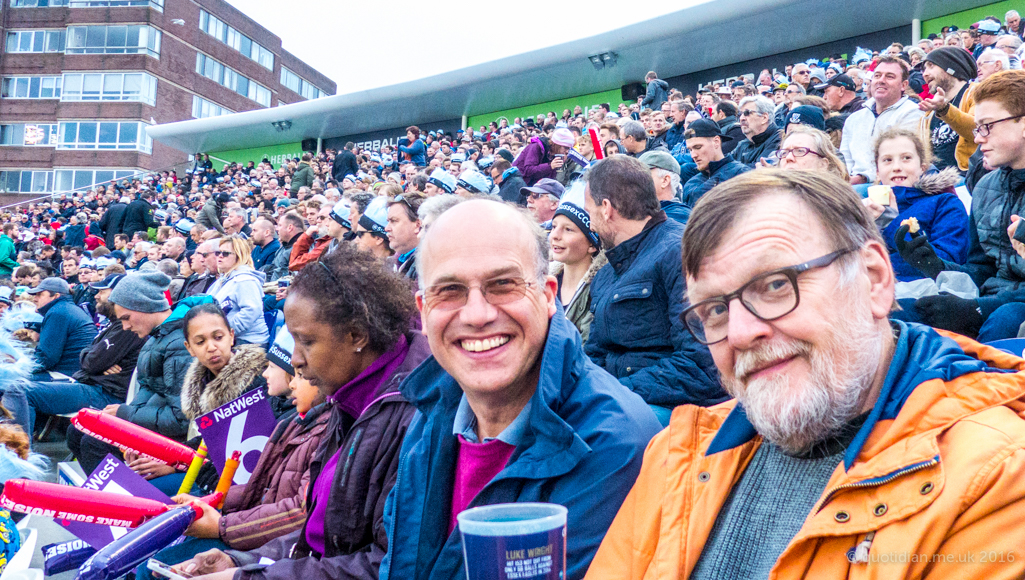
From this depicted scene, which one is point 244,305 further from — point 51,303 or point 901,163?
point 901,163

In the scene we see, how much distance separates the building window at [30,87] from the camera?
40.8 m

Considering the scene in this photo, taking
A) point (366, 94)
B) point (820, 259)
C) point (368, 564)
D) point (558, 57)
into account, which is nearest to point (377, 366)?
point (368, 564)

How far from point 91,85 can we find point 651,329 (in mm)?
44848

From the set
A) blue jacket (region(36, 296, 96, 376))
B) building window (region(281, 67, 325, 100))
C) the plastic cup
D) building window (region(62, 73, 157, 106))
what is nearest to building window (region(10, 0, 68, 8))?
building window (region(62, 73, 157, 106))

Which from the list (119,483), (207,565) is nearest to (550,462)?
(207,565)

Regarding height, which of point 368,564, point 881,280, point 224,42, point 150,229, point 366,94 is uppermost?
point 224,42

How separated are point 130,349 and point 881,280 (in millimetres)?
5786

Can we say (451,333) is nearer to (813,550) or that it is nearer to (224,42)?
(813,550)

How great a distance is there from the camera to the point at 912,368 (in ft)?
4.39

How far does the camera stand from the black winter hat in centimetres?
612

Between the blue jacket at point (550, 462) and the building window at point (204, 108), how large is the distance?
45214 mm

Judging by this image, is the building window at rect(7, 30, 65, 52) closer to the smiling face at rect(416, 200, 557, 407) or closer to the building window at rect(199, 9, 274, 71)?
the building window at rect(199, 9, 274, 71)

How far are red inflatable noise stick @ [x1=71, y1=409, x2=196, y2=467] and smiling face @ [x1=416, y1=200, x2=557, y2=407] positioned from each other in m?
1.97

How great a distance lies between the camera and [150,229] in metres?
18.5
